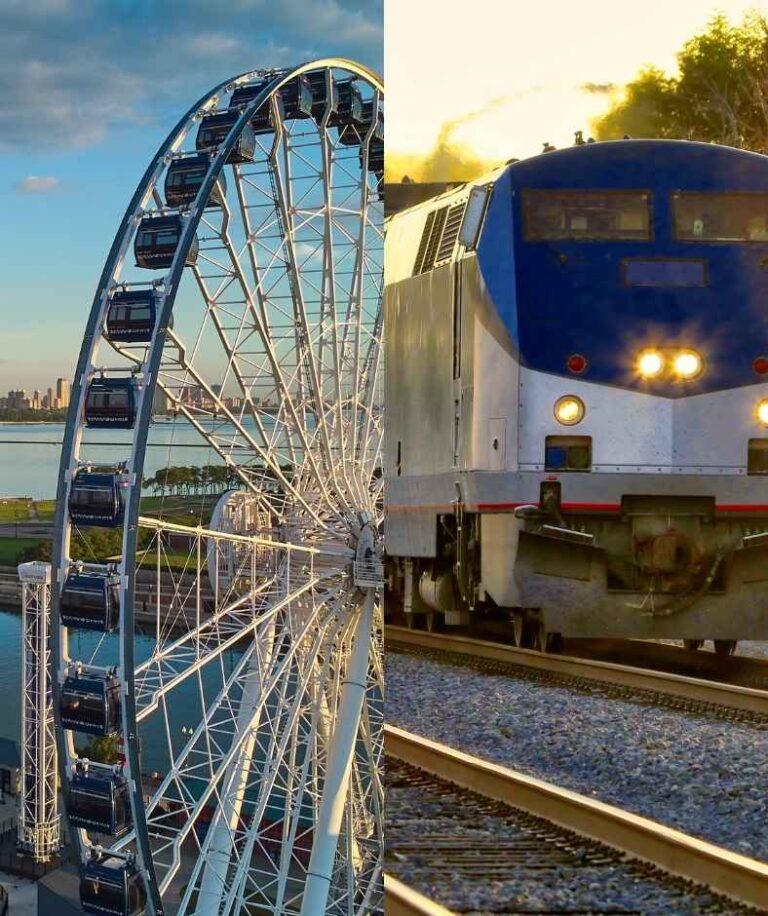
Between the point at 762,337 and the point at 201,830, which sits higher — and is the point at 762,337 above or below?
above

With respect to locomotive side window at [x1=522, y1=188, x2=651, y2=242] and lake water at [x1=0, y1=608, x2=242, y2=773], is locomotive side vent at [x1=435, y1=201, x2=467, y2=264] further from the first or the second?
lake water at [x1=0, y1=608, x2=242, y2=773]

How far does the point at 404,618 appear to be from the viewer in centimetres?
454

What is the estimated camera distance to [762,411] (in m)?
3.83

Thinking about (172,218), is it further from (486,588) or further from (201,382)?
(486,588)

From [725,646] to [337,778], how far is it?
268cm

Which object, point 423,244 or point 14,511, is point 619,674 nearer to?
point 423,244

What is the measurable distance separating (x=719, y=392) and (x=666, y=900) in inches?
60.0

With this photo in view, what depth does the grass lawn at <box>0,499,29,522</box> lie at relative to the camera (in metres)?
5.62

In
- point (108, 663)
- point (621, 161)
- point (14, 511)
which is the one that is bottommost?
point (108, 663)

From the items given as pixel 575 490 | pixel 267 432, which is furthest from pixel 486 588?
pixel 267 432

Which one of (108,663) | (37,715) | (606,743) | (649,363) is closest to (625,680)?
(606,743)

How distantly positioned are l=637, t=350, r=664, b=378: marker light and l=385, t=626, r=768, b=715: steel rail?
0.97 meters

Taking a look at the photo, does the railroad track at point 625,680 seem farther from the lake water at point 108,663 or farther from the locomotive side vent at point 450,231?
the lake water at point 108,663

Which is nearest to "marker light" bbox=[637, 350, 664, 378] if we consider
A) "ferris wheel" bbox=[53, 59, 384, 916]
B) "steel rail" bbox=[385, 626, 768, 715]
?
"steel rail" bbox=[385, 626, 768, 715]
